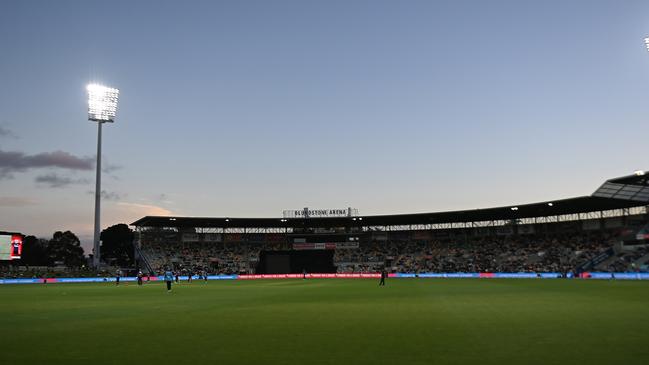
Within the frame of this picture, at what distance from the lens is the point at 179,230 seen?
105438mm

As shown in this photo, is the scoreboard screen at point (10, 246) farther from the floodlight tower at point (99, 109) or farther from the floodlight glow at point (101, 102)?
the floodlight glow at point (101, 102)

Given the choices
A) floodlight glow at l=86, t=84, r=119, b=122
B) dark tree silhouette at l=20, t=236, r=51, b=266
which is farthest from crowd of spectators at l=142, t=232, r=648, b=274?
dark tree silhouette at l=20, t=236, r=51, b=266

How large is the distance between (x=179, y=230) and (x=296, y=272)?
83.8ft

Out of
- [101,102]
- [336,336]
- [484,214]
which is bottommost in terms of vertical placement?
[336,336]

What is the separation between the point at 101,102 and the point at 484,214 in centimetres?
6525

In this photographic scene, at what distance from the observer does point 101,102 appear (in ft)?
255

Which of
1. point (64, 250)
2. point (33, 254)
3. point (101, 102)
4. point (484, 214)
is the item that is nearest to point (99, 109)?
point (101, 102)

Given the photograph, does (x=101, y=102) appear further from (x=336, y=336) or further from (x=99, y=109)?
(x=336, y=336)

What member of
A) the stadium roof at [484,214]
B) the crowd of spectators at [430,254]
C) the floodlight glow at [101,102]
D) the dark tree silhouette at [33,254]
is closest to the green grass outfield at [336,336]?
the stadium roof at [484,214]

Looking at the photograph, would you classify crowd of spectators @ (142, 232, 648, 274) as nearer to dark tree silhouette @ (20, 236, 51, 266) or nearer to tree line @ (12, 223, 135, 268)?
tree line @ (12, 223, 135, 268)

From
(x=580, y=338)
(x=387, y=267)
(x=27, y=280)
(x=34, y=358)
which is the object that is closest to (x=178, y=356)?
(x=34, y=358)

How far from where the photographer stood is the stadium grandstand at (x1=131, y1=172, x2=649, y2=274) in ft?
249

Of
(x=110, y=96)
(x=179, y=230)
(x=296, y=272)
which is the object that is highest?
(x=110, y=96)

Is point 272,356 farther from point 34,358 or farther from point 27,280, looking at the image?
point 27,280
